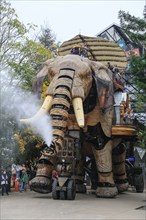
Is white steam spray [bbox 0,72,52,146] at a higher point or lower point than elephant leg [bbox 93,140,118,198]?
higher

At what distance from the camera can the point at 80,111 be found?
1087 centimetres

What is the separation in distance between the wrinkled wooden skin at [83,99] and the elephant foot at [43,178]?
0.03 m

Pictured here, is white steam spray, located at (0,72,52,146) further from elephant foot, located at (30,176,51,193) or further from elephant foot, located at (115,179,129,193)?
elephant foot, located at (115,179,129,193)

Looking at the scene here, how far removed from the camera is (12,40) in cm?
2020

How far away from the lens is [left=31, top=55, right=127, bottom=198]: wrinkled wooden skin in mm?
10961

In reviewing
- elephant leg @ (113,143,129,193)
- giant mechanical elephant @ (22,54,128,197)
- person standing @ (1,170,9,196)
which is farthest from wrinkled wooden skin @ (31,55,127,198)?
person standing @ (1,170,9,196)

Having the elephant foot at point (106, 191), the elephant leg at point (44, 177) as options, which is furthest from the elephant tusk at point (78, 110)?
the elephant foot at point (106, 191)

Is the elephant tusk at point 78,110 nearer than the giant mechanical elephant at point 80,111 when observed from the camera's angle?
Yes

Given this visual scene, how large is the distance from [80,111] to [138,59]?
2.08 metres

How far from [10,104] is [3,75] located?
7.77 ft

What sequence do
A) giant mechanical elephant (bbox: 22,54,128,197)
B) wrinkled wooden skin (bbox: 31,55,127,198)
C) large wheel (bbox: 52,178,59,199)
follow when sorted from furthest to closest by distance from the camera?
1. large wheel (bbox: 52,178,59,199)
2. wrinkled wooden skin (bbox: 31,55,127,198)
3. giant mechanical elephant (bbox: 22,54,128,197)

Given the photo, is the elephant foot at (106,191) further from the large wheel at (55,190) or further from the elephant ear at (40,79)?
the elephant ear at (40,79)

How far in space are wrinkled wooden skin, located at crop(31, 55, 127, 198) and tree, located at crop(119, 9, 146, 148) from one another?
0.99 m

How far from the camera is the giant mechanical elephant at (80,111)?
35.5 feet
